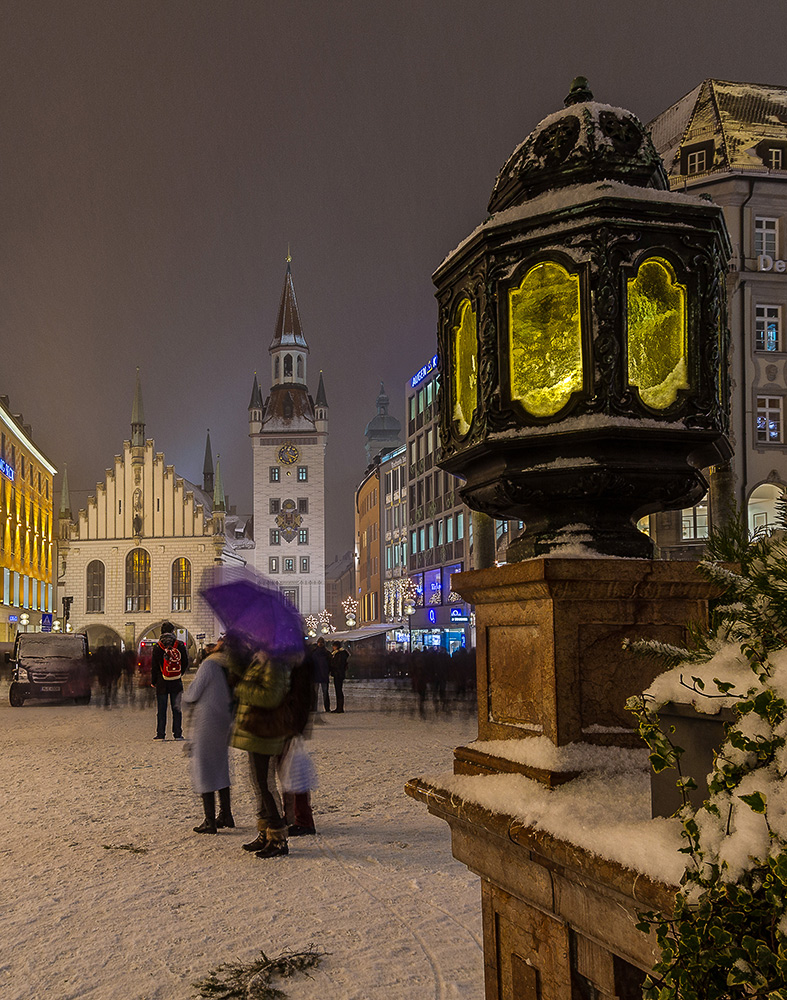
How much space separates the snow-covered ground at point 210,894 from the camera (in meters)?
4.00

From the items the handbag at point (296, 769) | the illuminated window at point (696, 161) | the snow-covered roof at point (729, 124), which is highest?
the snow-covered roof at point (729, 124)

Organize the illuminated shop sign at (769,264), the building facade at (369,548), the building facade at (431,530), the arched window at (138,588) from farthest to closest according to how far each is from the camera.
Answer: the building facade at (369,548) < the arched window at (138,588) < the building facade at (431,530) < the illuminated shop sign at (769,264)

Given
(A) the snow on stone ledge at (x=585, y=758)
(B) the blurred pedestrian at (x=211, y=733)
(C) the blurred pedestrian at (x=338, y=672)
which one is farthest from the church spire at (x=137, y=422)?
(A) the snow on stone ledge at (x=585, y=758)

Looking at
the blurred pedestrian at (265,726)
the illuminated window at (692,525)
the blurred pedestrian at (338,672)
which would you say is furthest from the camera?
the illuminated window at (692,525)

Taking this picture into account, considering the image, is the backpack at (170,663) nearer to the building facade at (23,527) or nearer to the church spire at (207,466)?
the building facade at (23,527)

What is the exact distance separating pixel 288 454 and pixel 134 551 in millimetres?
23972

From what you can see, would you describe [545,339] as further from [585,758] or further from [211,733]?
[211,733]

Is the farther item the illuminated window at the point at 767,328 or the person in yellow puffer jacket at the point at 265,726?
the illuminated window at the point at 767,328

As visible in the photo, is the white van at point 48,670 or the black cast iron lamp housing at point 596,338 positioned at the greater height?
the black cast iron lamp housing at point 596,338

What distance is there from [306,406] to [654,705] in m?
90.8

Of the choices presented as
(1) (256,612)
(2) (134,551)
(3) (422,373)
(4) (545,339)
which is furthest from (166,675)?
(2) (134,551)

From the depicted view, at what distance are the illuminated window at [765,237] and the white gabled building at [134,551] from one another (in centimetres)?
4413

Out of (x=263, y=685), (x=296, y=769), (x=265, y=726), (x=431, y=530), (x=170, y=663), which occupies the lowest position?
(x=296, y=769)

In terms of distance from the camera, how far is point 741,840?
140 centimetres
